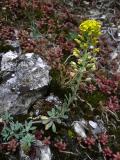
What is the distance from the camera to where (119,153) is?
A: 211 inches

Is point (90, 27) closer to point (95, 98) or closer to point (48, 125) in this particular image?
point (48, 125)

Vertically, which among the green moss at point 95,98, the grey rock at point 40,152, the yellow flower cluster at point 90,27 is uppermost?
the yellow flower cluster at point 90,27

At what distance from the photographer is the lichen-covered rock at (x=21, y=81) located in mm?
5414

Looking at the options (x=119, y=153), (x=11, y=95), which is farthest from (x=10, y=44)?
(x=119, y=153)

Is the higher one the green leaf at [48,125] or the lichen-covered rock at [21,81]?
the lichen-covered rock at [21,81]

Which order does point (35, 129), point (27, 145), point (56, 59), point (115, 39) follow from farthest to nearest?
1. point (115, 39)
2. point (56, 59)
3. point (35, 129)
4. point (27, 145)

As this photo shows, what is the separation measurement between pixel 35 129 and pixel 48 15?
11.5 feet

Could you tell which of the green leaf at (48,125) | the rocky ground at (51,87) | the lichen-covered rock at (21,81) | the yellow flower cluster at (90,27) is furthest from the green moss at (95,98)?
the yellow flower cluster at (90,27)

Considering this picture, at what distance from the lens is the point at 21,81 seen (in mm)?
5609

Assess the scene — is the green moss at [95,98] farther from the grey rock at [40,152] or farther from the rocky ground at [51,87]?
the grey rock at [40,152]

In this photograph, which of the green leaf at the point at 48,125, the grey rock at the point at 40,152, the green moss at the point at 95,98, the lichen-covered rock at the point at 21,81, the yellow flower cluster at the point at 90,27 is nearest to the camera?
the yellow flower cluster at the point at 90,27

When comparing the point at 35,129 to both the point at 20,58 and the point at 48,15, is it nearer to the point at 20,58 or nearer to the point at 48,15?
the point at 20,58

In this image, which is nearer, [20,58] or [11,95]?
[11,95]

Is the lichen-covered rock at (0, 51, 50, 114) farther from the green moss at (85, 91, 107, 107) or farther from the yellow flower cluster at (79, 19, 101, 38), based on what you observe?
the yellow flower cluster at (79, 19, 101, 38)
